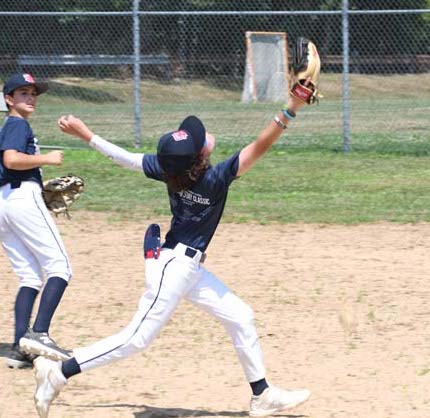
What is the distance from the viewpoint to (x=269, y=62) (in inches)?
1083

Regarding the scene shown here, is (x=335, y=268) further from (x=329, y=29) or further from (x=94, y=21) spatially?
(x=94, y=21)

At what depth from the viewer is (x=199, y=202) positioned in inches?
215

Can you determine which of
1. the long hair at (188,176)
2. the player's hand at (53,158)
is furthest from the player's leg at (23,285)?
the long hair at (188,176)

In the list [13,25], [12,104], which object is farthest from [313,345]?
[13,25]

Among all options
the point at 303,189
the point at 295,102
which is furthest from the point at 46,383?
the point at 303,189

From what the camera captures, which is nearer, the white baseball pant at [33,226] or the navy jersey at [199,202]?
the navy jersey at [199,202]

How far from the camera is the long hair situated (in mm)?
5344

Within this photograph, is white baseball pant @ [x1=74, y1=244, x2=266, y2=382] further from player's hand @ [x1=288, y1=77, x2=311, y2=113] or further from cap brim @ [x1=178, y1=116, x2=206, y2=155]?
player's hand @ [x1=288, y1=77, x2=311, y2=113]

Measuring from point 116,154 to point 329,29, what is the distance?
1855 centimetres

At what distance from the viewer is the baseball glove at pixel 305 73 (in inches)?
205

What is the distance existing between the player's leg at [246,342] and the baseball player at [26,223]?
1127 millimetres

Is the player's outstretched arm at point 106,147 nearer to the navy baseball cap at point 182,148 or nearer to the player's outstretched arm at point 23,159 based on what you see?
the navy baseball cap at point 182,148

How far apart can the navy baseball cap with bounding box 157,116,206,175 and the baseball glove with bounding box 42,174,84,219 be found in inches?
64.3

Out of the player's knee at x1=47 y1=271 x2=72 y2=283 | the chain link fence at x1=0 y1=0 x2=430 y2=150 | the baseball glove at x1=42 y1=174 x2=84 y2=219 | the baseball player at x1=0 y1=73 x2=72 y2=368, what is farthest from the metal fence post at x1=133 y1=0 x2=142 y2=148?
the player's knee at x1=47 y1=271 x2=72 y2=283
